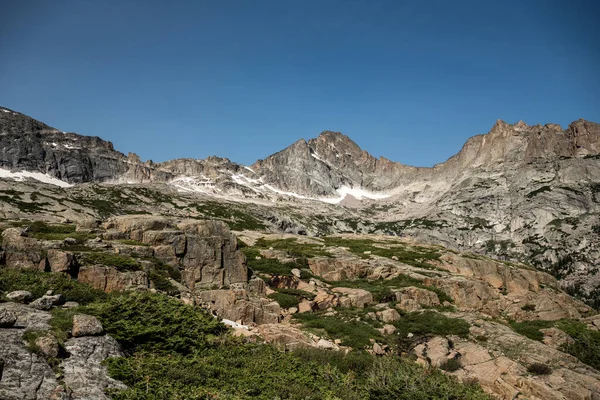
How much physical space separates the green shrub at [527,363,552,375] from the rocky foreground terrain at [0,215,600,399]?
0.32ft

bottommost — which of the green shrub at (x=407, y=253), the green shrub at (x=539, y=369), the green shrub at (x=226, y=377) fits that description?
the green shrub at (x=539, y=369)

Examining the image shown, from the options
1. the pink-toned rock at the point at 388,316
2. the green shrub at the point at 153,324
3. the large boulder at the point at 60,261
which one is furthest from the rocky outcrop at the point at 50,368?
the pink-toned rock at the point at 388,316

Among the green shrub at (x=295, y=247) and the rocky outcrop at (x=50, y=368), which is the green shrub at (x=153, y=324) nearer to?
the rocky outcrop at (x=50, y=368)

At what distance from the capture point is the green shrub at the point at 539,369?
2266 centimetres

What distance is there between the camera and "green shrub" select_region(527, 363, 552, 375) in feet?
74.3

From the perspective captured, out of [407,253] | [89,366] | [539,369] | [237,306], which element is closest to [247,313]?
[237,306]

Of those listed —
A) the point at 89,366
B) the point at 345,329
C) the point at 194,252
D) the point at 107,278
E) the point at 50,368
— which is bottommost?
the point at 345,329

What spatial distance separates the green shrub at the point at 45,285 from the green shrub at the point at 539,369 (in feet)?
77.9

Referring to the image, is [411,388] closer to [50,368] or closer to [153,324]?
[153,324]

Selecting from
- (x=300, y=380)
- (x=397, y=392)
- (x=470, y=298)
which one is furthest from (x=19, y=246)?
(x=470, y=298)

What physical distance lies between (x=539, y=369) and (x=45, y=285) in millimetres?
26699

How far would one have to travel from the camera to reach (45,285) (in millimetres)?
21719

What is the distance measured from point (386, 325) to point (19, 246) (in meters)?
24.9

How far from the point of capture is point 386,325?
31000mm
